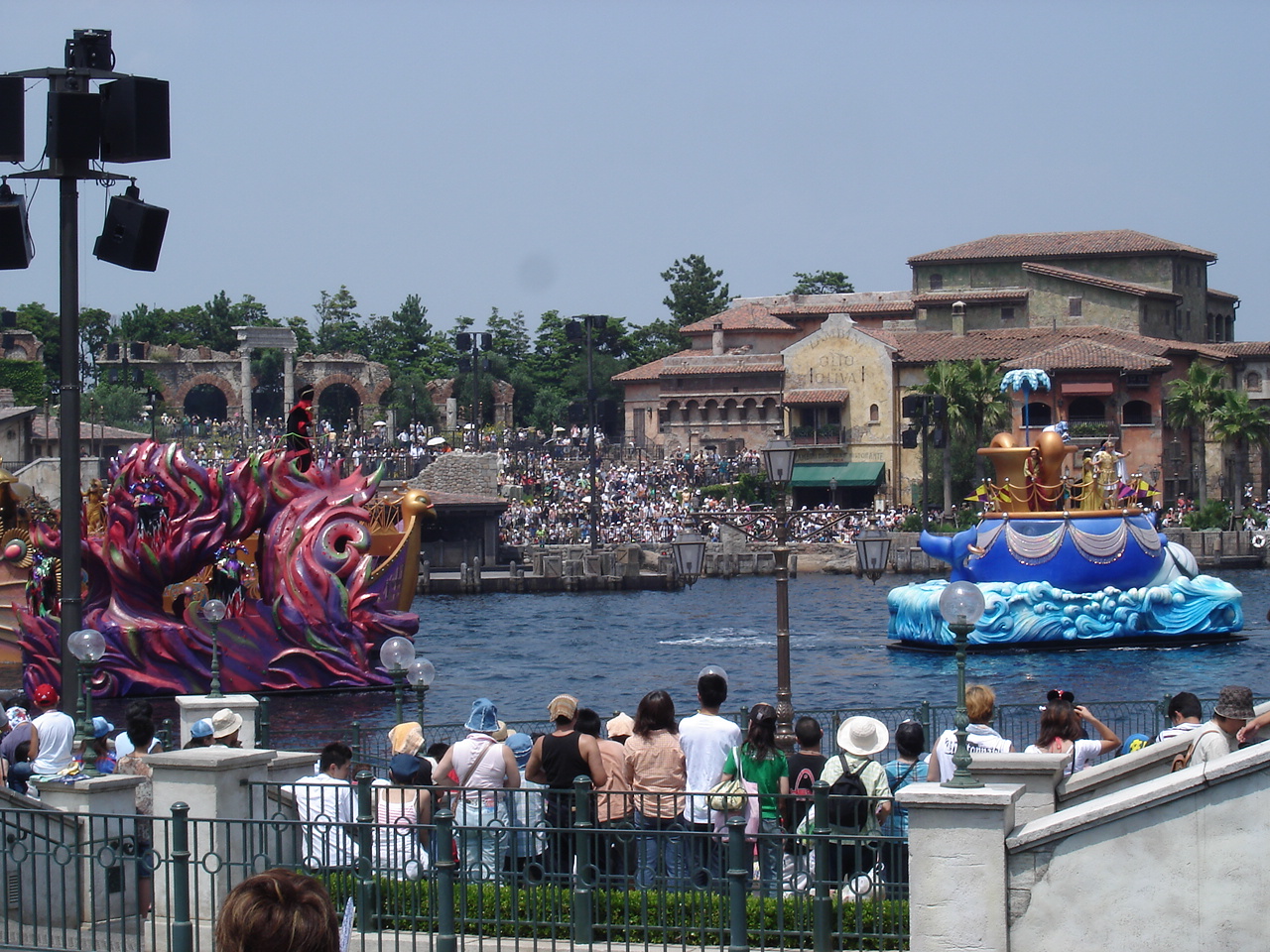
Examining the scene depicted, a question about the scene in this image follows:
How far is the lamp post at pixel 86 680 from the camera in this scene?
36.6 ft

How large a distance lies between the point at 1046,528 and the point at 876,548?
21.2 meters

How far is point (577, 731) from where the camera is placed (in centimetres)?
1058

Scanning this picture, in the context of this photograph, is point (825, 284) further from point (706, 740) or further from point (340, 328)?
point (706, 740)

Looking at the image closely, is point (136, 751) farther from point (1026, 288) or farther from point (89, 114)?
point (1026, 288)

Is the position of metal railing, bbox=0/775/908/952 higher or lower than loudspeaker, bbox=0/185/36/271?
lower

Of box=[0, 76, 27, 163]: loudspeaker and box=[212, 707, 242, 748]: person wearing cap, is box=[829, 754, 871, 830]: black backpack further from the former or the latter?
box=[0, 76, 27, 163]: loudspeaker

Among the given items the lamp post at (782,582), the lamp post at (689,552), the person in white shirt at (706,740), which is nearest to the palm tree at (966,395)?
the lamp post at (689,552)

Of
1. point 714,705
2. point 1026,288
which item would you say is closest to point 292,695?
point 714,705

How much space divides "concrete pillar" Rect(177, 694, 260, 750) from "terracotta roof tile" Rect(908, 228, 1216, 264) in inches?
2793

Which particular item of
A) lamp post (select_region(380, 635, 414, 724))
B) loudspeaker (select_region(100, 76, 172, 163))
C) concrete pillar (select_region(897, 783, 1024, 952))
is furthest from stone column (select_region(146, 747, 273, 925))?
loudspeaker (select_region(100, 76, 172, 163))

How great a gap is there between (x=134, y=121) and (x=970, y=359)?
66.8m

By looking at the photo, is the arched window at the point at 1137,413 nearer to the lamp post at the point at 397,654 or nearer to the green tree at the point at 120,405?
the green tree at the point at 120,405

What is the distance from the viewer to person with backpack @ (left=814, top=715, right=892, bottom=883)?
8.99 metres

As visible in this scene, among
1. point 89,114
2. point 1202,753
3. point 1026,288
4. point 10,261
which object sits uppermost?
point 1026,288
